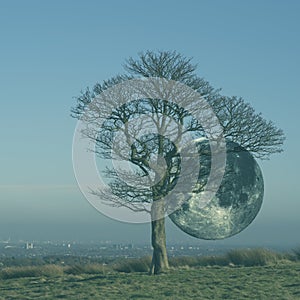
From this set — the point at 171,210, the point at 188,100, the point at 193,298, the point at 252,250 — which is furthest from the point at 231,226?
the point at 193,298

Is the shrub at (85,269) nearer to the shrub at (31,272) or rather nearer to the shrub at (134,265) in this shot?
the shrub at (31,272)

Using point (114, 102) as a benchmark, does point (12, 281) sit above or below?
below

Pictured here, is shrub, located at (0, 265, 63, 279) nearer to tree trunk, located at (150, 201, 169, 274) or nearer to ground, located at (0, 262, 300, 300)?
ground, located at (0, 262, 300, 300)

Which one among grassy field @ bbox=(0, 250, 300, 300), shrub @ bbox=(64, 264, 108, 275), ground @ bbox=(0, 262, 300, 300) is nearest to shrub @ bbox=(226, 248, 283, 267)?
grassy field @ bbox=(0, 250, 300, 300)

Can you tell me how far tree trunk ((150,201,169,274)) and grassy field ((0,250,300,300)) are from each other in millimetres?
773

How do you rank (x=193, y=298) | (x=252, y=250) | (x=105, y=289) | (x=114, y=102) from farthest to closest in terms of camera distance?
(x=252, y=250) → (x=114, y=102) → (x=105, y=289) → (x=193, y=298)

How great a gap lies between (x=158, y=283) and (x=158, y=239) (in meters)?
5.48

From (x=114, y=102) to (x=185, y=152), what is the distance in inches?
166

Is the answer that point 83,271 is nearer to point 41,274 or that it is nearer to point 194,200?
point 41,274

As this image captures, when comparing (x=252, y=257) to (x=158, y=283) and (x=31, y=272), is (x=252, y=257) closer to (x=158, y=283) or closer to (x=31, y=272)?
(x=158, y=283)

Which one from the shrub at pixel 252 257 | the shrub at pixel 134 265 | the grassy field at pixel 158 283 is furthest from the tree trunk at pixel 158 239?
the shrub at pixel 252 257

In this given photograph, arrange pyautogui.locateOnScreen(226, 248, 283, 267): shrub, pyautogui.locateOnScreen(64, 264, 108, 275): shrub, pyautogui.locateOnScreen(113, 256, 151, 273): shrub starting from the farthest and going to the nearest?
pyautogui.locateOnScreen(113, 256, 151, 273): shrub → pyautogui.locateOnScreen(64, 264, 108, 275): shrub → pyautogui.locateOnScreen(226, 248, 283, 267): shrub

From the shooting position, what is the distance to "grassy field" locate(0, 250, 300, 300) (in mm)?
22094

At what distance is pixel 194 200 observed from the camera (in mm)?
32250
